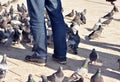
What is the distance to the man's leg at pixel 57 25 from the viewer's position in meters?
6.41

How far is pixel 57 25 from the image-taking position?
6.52 metres

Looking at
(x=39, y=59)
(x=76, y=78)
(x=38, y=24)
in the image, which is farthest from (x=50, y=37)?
(x=76, y=78)

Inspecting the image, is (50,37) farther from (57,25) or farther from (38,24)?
(38,24)

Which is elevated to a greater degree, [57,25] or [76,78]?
[57,25]

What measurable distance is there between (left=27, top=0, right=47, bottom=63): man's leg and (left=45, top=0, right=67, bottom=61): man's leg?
18 cm

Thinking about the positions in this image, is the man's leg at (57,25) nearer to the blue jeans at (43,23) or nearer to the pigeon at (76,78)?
the blue jeans at (43,23)

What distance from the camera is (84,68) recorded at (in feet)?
20.1

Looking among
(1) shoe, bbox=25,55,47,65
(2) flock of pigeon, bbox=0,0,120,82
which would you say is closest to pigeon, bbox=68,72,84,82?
(2) flock of pigeon, bbox=0,0,120,82

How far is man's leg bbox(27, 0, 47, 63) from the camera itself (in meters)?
6.25

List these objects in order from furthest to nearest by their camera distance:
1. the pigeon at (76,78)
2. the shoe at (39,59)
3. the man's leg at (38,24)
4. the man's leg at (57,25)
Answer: the shoe at (39,59) → the man's leg at (57,25) → the man's leg at (38,24) → the pigeon at (76,78)

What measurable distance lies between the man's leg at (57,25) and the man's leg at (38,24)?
0.18 meters

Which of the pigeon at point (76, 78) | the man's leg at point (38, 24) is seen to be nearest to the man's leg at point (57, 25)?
the man's leg at point (38, 24)

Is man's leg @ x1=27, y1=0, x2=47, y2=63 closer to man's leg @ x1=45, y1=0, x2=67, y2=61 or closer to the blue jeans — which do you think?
the blue jeans

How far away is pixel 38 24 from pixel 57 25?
34 centimetres
